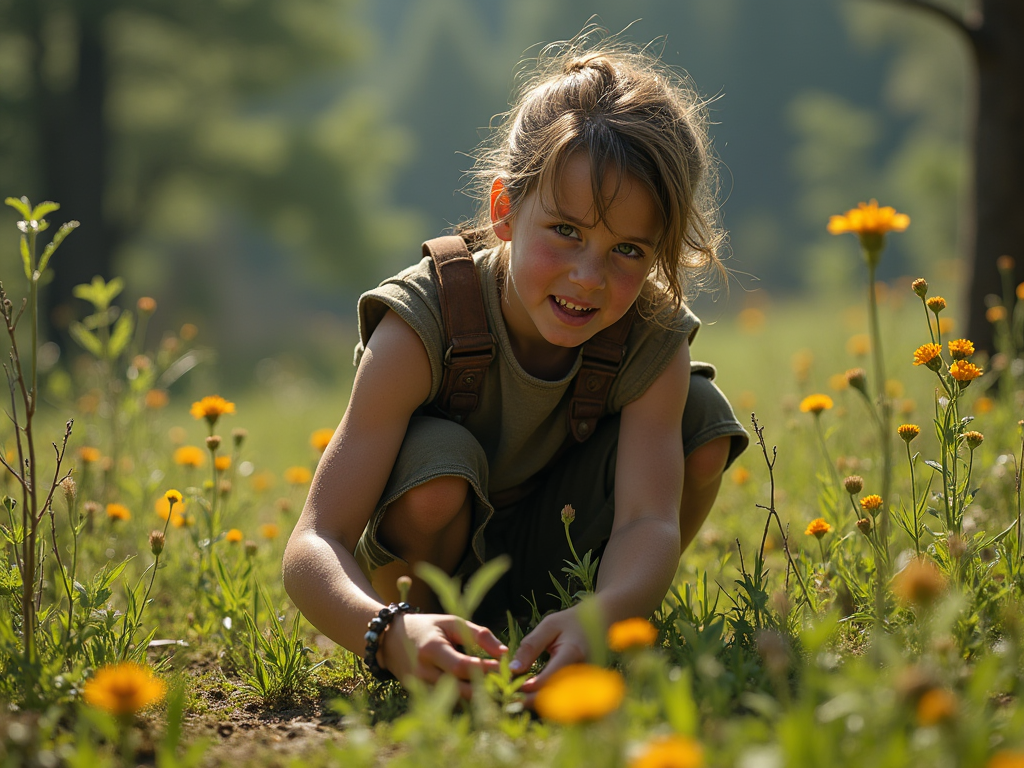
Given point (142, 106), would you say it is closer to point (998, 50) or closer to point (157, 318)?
point (157, 318)

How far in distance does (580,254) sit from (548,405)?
0.36m

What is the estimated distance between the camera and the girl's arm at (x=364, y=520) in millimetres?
1311

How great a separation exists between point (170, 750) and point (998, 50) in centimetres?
355

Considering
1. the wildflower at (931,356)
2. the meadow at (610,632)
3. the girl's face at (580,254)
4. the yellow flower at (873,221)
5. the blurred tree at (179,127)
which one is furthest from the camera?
the blurred tree at (179,127)

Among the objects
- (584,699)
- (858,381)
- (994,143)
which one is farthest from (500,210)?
(994,143)

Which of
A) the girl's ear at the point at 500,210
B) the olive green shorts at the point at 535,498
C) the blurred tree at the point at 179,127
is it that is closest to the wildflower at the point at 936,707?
the olive green shorts at the point at 535,498

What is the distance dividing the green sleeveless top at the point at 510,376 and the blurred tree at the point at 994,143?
2010mm

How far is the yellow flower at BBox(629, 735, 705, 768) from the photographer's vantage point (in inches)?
29.7

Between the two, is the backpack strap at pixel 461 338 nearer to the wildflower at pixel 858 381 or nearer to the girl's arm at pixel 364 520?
the girl's arm at pixel 364 520

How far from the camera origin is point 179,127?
440 inches

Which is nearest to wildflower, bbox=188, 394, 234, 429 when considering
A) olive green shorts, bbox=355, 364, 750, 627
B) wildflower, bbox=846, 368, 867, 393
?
olive green shorts, bbox=355, 364, 750, 627

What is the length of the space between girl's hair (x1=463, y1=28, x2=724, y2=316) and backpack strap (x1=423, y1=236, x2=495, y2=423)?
16 cm

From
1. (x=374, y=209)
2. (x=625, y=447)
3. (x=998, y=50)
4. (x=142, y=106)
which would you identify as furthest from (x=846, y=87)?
(x=625, y=447)

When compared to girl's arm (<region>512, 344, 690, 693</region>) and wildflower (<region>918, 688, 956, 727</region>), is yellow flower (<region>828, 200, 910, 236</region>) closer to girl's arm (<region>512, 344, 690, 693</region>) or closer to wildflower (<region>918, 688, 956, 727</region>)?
wildflower (<region>918, 688, 956, 727</region>)
